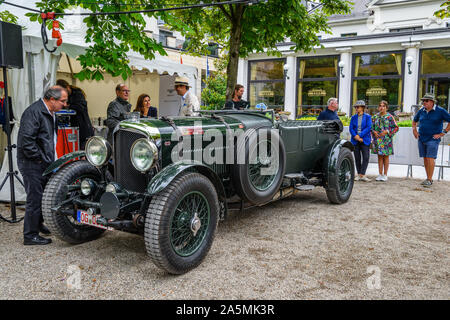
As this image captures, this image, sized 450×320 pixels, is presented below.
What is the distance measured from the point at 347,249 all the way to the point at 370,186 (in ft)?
13.2

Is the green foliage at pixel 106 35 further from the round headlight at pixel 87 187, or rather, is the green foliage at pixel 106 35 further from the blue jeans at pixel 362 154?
the blue jeans at pixel 362 154

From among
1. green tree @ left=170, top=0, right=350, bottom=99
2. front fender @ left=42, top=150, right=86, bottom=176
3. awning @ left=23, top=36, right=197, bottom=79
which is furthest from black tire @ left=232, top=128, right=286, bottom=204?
awning @ left=23, top=36, right=197, bottom=79

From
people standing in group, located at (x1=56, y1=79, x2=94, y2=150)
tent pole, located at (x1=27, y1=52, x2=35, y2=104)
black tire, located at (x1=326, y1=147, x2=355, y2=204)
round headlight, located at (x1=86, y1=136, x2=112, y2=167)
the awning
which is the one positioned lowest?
black tire, located at (x1=326, y1=147, x2=355, y2=204)

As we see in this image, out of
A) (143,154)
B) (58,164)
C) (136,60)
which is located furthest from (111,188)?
(136,60)

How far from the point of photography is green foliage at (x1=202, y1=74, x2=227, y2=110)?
62.4ft

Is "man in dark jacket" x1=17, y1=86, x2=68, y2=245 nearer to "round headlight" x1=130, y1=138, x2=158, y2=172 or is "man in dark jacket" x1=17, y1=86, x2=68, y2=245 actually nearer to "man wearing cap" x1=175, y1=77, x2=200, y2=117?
"round headlight" x1=130, y1=138, x2=158, y2=172

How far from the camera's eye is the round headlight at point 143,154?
3.36 metres

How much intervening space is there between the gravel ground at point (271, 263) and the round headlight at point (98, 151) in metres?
0.96

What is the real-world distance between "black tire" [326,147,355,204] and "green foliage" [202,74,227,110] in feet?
40.6

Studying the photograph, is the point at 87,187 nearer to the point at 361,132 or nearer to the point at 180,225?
the point at 180,225

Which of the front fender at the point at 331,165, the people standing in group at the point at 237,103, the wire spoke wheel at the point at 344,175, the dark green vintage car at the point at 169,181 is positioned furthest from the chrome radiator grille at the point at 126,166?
the wire spoke wheel at the point at 344,175

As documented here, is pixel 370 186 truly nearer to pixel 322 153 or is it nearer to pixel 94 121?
pixel 322 153

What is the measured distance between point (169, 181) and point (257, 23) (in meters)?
6.07

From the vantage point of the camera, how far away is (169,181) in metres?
3.09
